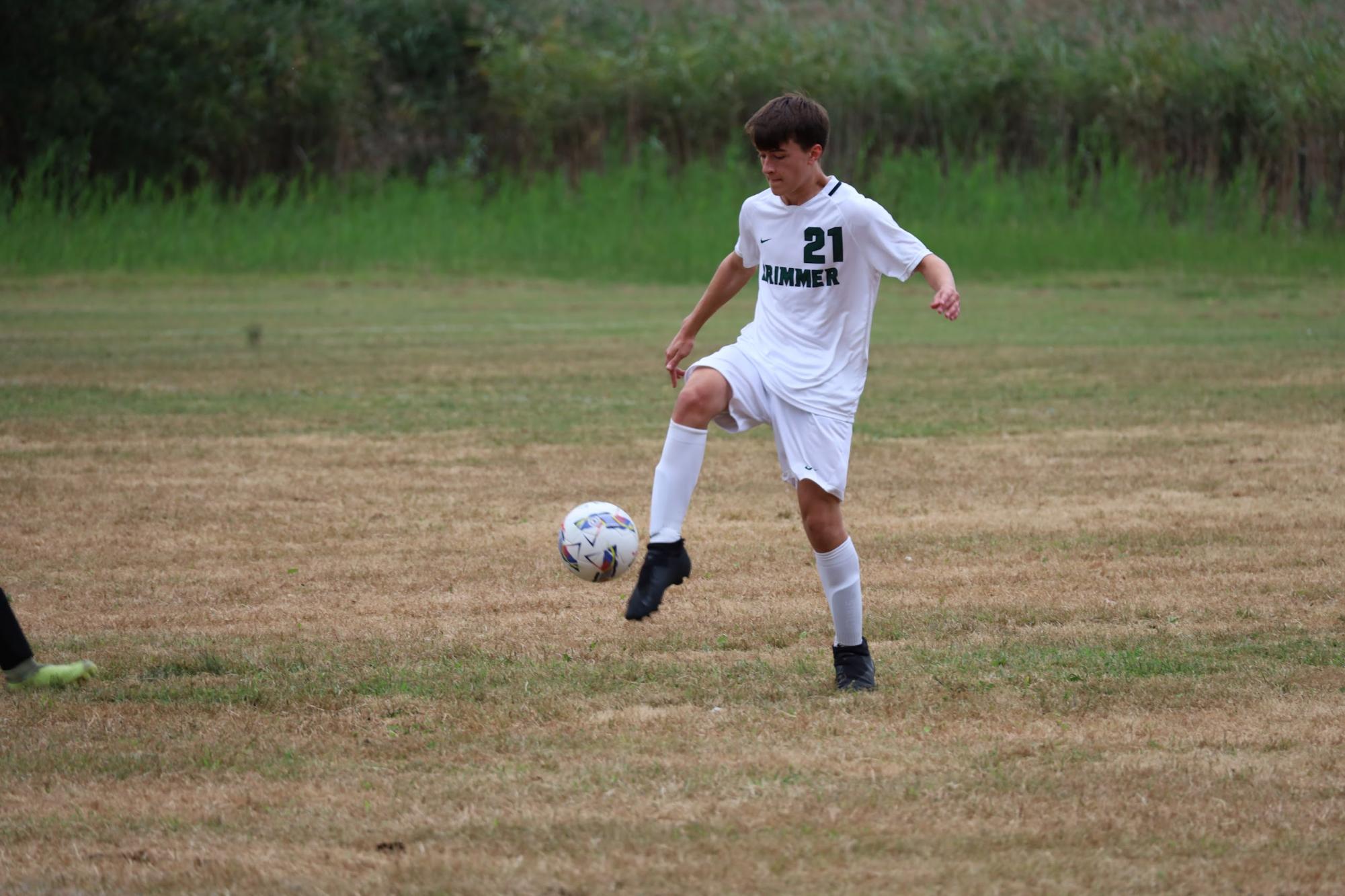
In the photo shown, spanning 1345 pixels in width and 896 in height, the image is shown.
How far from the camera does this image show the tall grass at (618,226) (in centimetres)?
2622

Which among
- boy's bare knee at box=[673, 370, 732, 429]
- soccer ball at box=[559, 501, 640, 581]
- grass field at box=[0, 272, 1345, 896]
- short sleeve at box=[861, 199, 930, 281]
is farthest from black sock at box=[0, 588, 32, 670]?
short sleeve at box=[861, 199, 930, 281]

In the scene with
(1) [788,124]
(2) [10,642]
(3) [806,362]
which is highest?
(1) [788,124]

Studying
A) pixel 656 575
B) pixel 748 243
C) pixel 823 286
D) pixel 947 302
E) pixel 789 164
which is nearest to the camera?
pixel 947 302

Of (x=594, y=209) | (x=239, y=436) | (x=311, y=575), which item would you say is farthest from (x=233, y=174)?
(x=311, y=575)

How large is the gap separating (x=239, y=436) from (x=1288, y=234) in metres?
20.8

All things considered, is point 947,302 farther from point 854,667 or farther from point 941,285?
point 854,667

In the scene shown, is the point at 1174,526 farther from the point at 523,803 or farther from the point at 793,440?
the point at 523,803

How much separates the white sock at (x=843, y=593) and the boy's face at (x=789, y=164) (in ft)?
3.51

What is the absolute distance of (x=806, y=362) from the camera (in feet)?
A: 16.6

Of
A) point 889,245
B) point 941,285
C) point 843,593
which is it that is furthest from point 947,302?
point 843,593

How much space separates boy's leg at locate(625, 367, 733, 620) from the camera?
489 cm

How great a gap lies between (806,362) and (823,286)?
0.78ft

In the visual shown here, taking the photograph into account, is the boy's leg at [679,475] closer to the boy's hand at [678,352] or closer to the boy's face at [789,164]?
the boy's hand at [678,352]

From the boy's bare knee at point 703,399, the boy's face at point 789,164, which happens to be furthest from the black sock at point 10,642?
the boy's face at point 789,164
